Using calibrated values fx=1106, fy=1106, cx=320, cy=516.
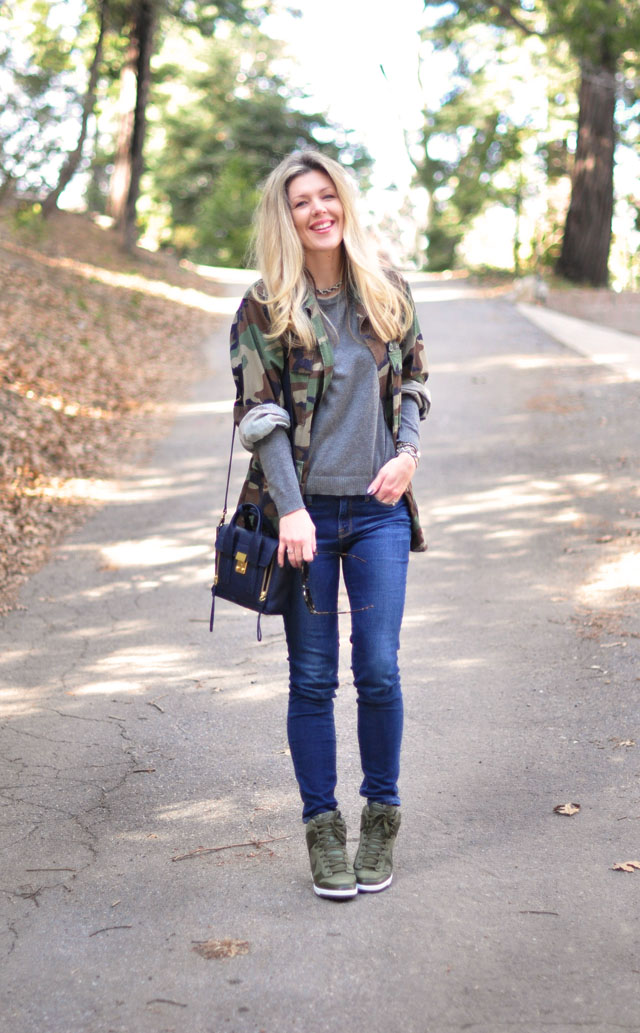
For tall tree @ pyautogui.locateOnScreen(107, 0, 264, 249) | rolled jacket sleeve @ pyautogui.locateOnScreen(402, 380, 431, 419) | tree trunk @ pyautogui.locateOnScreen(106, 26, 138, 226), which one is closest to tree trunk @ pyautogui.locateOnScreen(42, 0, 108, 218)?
tall tree @ pyautogui.locateOnScreen(107, 0, 264, 249)

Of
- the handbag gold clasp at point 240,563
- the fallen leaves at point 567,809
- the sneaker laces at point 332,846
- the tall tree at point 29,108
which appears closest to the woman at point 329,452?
the sneaker laces at point 332,846

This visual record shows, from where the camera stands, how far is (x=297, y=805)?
395cm

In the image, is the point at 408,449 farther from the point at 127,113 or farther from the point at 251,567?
the point at 127,113

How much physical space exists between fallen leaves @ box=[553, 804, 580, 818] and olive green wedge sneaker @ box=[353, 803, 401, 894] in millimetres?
679

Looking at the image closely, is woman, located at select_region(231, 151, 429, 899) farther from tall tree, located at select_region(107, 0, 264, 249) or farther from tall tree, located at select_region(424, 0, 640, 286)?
tall tree, located at select_region(107, 0, 264, 249)

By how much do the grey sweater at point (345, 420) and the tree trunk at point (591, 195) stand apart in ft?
63.2

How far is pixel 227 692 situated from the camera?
5086 millimetres

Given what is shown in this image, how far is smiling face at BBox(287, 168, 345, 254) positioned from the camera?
3283mm

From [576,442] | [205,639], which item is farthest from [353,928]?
[576,442]

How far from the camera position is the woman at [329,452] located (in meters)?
3.21

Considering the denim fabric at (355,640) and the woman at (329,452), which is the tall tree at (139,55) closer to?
the woman at (329,452)

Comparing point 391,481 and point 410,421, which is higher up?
point 410,421

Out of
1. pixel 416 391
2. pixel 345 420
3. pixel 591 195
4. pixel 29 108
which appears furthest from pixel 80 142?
pixel 345 420

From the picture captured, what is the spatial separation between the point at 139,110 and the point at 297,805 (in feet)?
72.4
